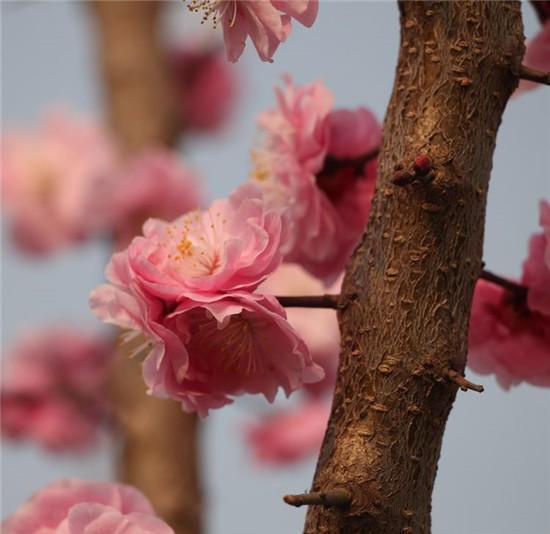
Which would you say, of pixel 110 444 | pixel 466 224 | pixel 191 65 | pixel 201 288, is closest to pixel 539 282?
pixel 466 224

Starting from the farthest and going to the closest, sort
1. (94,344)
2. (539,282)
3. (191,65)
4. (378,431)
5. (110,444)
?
(191,65) → (94,344) → (110,444) → (539,282) → (378,431)

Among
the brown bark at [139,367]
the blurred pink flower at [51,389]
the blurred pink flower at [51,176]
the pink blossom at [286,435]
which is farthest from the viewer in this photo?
the pink blossom at [286,435]

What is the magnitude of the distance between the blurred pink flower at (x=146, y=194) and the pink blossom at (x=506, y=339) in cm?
136

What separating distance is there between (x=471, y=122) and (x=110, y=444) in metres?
1.64

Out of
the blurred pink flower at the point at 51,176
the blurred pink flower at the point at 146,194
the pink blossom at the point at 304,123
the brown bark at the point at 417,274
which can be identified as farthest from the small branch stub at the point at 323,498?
the blurred pink flower at the point at 51,176

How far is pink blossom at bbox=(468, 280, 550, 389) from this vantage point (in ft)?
2.78

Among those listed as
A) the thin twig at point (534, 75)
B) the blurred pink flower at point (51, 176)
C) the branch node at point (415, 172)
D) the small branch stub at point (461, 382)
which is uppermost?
the blurred pink flower at point (51, 176)

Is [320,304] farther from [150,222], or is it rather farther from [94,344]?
[94,344]

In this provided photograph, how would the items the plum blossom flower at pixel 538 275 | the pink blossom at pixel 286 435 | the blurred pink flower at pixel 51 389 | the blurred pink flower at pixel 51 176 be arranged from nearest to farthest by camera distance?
the plum blossom flower at pixel 538 275 → the blurred pink flower at pixel 51 389 → the blurred pink flower at pixel 51 176 → the pink blossom at pixel 286 435

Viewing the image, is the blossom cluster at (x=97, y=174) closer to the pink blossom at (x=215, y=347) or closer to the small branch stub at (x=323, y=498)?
the pink blossom at (x=215, y=347)

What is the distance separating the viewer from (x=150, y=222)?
29.2 inches

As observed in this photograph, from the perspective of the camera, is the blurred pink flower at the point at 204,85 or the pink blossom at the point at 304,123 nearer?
the pink blossom at the point at 304,123

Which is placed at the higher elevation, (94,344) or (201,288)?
(94,344)

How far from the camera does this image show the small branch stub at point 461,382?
63cm
